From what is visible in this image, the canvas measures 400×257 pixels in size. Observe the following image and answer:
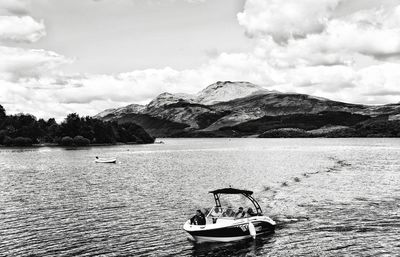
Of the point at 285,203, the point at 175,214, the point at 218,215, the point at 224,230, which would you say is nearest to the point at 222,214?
the point at 218,215

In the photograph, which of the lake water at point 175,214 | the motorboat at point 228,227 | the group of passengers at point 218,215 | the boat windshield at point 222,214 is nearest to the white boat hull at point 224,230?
the motorboat at point 228,227

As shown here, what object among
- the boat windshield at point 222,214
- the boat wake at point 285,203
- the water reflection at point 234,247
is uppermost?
the boat windshield at point 222,214

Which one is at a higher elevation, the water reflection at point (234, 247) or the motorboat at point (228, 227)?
the motorboat at point (228, 227)

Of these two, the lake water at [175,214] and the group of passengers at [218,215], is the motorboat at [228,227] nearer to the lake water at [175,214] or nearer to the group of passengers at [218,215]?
the group of passengers at [218,215]

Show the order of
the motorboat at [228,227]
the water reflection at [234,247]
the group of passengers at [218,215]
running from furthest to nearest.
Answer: the group of passengers at [218,215] → the motorboat at [228,227] → the water reflection at [234,247]

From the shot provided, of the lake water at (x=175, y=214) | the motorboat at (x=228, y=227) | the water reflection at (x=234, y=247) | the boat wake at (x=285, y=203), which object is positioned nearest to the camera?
the water reflection at (x=234, y=247)

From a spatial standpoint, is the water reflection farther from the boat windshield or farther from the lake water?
the boat windshield

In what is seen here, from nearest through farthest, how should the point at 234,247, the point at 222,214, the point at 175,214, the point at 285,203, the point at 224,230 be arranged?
the point at 234,247
the point at 224,230
the point at 222,214
the point at 175,214
the point at 285,203

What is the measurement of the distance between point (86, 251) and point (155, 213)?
59.3ft

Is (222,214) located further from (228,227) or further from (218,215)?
(228,227)

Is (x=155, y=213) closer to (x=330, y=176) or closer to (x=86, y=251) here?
(x=86, y=251)

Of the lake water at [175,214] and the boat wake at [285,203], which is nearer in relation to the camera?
the lake water at [175,214]

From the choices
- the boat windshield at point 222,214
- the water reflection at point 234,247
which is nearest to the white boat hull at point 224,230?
the water reflection at point 234,247

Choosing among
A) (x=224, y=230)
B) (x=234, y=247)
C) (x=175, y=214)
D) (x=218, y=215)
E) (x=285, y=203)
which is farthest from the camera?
(x=285, y=203)
